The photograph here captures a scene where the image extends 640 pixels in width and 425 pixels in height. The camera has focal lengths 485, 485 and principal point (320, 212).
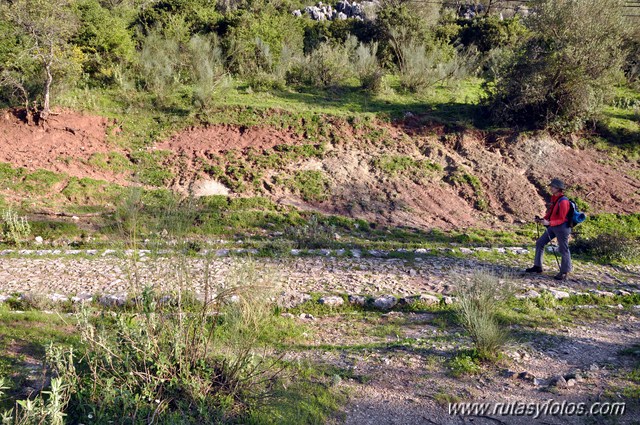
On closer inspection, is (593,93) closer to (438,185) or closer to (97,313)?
(438,185)

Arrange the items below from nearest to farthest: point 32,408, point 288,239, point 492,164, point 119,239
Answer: point 32,408 < point 119,239 < point 288,239 < point 492,164

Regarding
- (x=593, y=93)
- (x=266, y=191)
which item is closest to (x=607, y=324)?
(x=266, y=191)

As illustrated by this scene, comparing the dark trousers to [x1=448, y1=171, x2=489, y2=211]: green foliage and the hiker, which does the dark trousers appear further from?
[x1=448, y1=171, x2=489, y2=211]: green foliage

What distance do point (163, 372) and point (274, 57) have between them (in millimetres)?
17720

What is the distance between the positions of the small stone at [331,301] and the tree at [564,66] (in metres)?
11.5

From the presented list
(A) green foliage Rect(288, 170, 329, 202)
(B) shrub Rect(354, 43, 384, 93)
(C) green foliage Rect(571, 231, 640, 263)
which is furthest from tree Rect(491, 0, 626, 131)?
(A) green foliage Rect(288, 170, 329, 202)

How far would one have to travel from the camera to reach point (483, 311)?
234 inches

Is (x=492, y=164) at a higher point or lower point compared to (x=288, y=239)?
higher

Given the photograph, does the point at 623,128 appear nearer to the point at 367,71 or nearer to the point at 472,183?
the point at 472,183

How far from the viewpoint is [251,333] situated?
15.2 ft

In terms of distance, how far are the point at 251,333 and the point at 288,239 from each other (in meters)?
6.03

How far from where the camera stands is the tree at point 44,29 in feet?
44.2

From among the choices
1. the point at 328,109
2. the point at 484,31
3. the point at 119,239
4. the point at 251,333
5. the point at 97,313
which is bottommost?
the point at 97,313

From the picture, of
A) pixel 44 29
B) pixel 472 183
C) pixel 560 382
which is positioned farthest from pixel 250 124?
pixel 560 382
